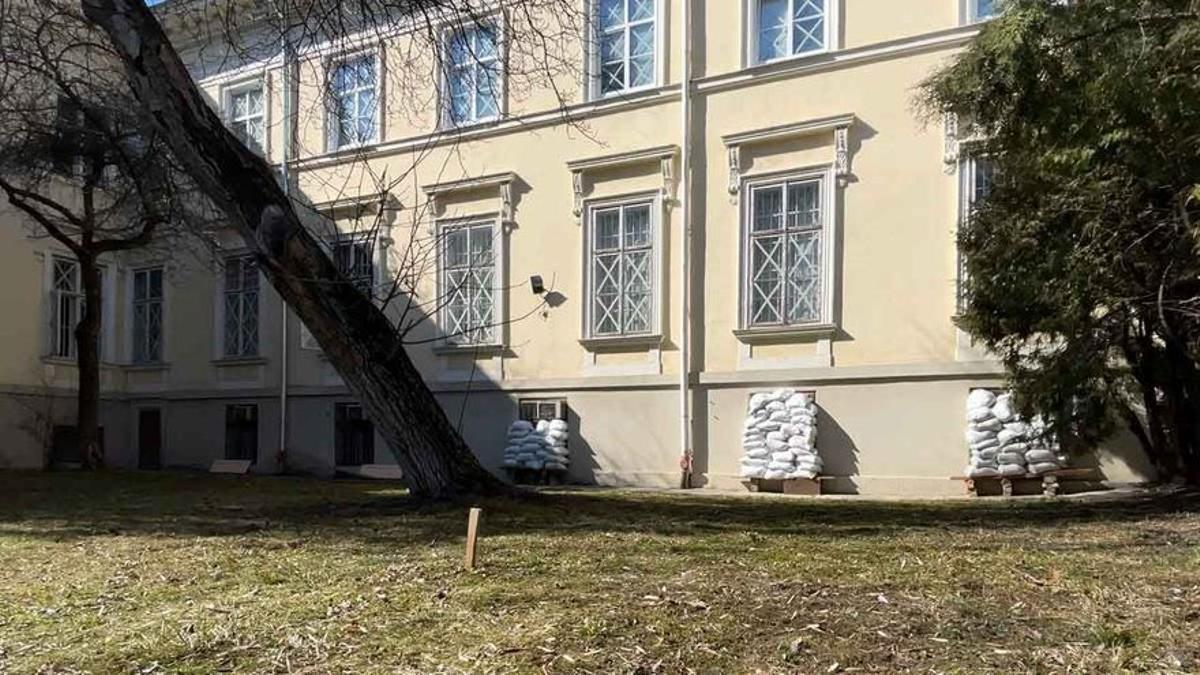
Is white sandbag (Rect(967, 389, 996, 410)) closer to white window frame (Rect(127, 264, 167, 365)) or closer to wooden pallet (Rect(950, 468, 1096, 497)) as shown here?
wooden pallet (Rect(950, 468, 1096, 497))

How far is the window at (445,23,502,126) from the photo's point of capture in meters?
9.23

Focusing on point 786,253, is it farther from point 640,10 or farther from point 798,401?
point 640,10

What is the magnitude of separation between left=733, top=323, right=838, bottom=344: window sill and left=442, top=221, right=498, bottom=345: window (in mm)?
4263

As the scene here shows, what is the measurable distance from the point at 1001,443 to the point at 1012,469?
1.07 ft

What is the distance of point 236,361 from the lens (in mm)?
18594

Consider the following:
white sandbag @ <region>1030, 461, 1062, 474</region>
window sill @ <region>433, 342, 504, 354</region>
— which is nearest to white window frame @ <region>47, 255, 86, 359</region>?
window sill @ <region>433, 342, 504, 354</region>

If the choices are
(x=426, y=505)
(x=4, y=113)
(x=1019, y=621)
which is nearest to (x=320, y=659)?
(x=1019, y=621)

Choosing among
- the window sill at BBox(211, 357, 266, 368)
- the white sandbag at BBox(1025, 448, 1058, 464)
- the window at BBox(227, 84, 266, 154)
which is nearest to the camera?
the white sandbag at BBox(1025, 448, 1058, 464)

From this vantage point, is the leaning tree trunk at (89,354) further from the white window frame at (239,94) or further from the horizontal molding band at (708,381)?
the white window frame at (239,94)

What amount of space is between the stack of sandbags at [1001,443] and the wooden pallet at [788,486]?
186 centimetres

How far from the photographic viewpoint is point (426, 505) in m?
8.02

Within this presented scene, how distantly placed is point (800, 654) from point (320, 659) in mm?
1819

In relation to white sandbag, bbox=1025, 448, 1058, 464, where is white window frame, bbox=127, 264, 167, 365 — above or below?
above

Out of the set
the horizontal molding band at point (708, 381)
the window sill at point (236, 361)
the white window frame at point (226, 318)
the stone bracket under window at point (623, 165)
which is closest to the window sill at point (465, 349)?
the horizontal molding band at point (708, 381)
